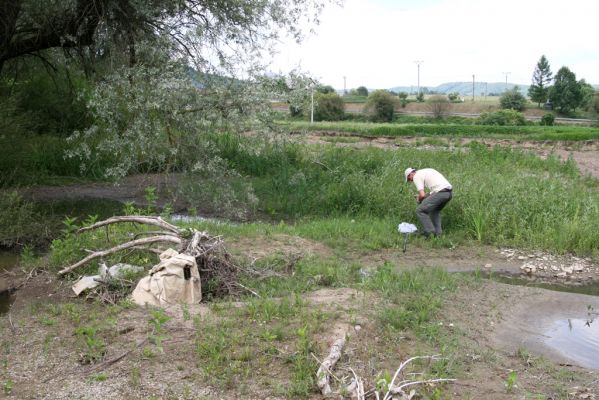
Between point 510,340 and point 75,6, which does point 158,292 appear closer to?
point 510,340

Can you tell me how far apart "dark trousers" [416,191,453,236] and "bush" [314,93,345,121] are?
40194 mm

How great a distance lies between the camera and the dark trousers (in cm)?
1046

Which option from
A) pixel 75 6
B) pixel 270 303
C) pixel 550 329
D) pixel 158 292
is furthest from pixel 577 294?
pixel 75 6

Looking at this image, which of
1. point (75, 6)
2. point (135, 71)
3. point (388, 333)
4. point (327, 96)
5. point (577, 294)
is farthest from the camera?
point (327, 96)

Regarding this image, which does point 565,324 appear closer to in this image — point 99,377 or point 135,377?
point 135,377

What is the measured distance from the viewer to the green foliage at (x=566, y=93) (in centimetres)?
5509

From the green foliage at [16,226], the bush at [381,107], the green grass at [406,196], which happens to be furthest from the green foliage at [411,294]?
the bush at [381,107]

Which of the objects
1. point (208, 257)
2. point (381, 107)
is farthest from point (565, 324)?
point (381, 107)

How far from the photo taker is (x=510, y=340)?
6531mm

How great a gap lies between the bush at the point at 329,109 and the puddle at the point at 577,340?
4389 cm

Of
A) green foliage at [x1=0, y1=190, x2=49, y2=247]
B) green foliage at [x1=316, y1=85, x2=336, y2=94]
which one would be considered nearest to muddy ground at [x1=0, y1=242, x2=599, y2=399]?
green foliage at [x1=0, y1=190, x2=49, y2=247]

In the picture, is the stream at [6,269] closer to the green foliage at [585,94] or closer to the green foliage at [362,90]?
the green foliage at [585,94]

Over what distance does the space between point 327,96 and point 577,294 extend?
1748 inches

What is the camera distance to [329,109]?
2021 inches
